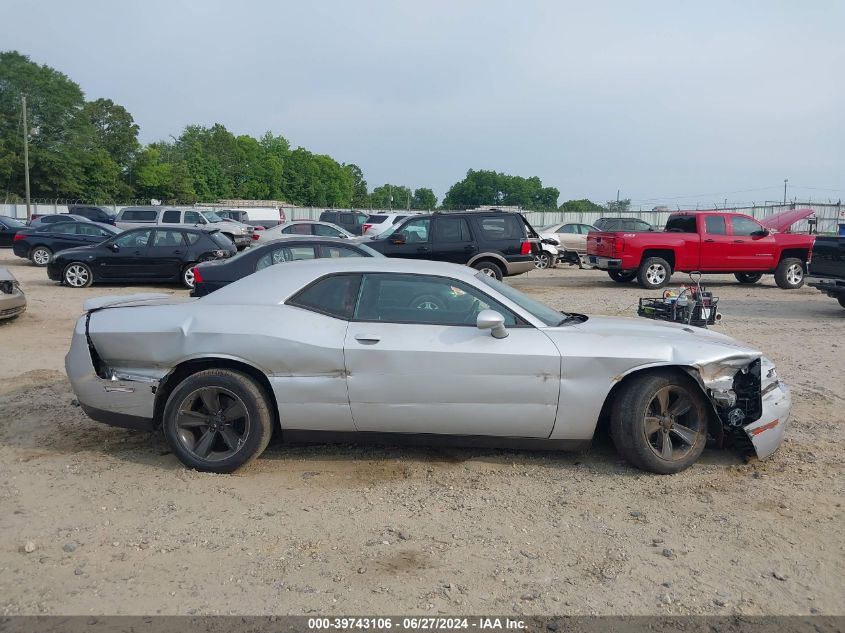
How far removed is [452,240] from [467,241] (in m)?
0.33

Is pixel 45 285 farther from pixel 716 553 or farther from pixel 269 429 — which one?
pixel 716 553

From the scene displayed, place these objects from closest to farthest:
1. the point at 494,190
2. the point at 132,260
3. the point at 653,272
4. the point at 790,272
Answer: the point at 132,260 < the point at 653,272 < the point at 790,272 < the point at 494,190

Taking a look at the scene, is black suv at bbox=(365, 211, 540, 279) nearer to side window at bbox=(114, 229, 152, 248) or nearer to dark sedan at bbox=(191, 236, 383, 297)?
dark sedan at bbox=(191, 236, 383, 297)

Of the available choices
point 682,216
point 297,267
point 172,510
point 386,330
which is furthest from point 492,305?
point 682,216

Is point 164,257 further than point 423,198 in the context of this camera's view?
No

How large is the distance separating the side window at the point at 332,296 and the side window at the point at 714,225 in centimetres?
1402

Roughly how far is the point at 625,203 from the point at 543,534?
59.3 m

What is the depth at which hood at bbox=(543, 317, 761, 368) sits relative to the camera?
15.3 ft

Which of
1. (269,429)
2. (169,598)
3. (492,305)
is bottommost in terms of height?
(169,598)

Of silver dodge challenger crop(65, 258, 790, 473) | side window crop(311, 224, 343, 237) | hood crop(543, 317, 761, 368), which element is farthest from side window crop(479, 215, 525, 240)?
silver dodge challenger crop(65, 258, 790, 473)

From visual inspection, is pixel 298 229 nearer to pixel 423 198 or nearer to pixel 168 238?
pixel 168 238

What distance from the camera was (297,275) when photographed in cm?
512

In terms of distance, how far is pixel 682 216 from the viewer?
56.6ft

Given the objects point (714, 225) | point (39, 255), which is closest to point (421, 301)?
point (714, 225)
